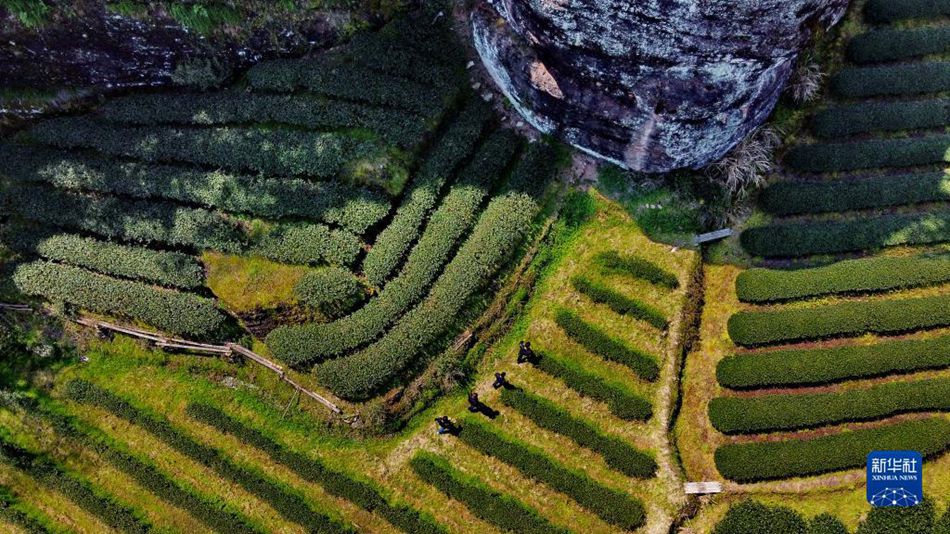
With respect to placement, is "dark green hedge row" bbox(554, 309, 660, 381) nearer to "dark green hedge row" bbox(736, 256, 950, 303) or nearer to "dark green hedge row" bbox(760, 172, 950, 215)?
"dark green hedge row" bbox(736, 256, 950, 303)

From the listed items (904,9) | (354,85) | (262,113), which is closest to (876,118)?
(904,9)

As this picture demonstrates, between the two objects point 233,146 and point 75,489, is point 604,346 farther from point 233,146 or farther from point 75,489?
point 75,489

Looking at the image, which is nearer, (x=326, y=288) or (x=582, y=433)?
(x=582, y=433)

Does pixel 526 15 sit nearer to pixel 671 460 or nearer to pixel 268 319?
pixel 268 319

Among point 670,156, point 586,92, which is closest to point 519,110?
point 586,92

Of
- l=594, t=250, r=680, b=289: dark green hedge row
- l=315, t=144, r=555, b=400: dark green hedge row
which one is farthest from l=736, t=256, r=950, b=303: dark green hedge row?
l=315, t=144, r=555, b=400: dark green hedge row

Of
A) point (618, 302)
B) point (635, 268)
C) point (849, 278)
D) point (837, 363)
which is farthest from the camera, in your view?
point (635, 268)
